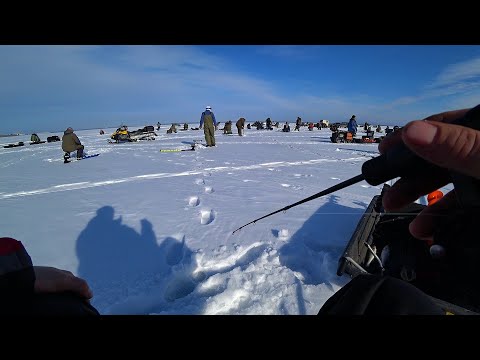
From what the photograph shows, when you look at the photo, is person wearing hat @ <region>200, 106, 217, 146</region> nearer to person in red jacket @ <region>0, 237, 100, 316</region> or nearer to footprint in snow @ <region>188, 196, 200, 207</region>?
footprint in snow @ <region>188, 196, 200, 207</region>

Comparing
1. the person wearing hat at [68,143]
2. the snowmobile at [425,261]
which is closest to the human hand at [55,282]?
the snowmobile at [425,261]

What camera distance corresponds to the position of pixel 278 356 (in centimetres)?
63

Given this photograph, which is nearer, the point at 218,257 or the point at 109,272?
the point at 109,272

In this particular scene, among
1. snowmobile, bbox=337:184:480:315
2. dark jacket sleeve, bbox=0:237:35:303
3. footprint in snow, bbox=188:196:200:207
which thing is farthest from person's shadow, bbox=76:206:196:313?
snowmobile, bbox=337:184:480:315

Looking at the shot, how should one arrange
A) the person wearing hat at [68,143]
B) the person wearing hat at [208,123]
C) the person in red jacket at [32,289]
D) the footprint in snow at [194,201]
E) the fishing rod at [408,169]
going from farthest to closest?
the person wearing hat at [208,123] < the person wearing hat at [68,143] < the footprint in snow at [194,201] < the fishing rod at [408,169] < the person in red jacket at [32,289]

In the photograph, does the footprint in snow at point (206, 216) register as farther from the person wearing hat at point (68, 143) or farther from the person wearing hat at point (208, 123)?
the person wearing hat at point (208, 123)

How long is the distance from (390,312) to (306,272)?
5.83ft

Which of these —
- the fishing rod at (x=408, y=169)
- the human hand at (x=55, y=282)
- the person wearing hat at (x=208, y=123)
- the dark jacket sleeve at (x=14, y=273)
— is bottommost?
the human hand at (x=55, y=282)

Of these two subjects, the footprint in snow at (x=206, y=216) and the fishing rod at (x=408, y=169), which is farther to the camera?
the footprint in snow at (x=206, y=216)

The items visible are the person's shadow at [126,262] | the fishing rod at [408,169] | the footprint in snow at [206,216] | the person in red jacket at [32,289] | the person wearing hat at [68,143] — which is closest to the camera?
the person in red jacket at [32,289]

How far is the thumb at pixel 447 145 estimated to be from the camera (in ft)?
2.63

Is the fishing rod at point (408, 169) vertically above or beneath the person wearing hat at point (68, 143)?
beneath
